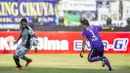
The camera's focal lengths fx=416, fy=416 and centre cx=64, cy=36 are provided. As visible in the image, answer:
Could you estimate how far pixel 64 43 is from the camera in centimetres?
1942

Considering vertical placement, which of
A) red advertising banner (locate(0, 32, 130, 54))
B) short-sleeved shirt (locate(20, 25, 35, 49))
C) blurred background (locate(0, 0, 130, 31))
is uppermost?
short-sleeved shirt (locate(20, 25, 35, 49))

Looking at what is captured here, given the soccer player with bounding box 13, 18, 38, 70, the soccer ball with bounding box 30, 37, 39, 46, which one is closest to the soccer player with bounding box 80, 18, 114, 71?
the soccer ball with bounding box 30, 37, 39, 46

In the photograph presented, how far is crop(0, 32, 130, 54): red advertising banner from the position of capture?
759 inches

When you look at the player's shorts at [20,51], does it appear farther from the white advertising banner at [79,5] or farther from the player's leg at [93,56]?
the white advertising banner at [79,5]

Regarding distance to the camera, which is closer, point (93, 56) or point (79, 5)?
point (93, 56)

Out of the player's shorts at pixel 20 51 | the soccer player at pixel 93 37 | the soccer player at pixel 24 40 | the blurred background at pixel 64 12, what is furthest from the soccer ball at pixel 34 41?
the blurred background at pixel 64 12

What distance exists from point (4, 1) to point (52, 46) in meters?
8.38

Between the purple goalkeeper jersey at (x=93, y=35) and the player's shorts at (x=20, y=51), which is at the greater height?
the purple goalkeeper jersey at (x=93, y=35)

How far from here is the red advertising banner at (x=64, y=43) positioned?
1928 cm

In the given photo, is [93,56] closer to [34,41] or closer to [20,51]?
[34,41]

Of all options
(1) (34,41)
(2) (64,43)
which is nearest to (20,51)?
(1) (34,41)

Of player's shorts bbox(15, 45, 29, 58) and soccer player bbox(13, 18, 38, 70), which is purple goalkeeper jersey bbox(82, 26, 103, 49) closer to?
soccer player bbox(13, 18, 38, 70)

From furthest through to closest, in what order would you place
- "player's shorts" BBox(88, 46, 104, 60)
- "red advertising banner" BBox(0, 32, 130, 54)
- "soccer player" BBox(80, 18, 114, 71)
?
1. "red advertising banner" BBox(0, 32, 130, 54)
2. "player's shorts" BBox(88, 46, 104, 60)
3. "soccer player" BBox(80, 18, 114, 71)

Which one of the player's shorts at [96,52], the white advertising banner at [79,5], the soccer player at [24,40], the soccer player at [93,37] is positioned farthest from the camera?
the white advertising banner at [79,5]
